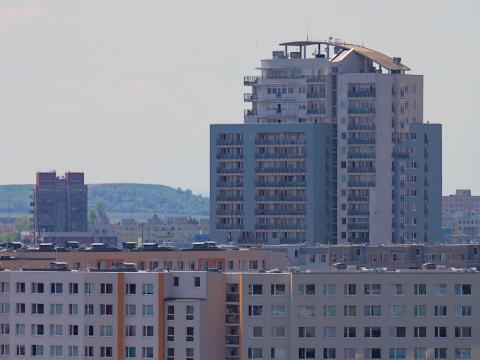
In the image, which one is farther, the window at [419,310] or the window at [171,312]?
the window at [419,310]

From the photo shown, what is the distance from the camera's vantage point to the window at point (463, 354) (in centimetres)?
16088

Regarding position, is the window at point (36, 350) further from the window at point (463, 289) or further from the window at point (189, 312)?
the window at point (463, 289)

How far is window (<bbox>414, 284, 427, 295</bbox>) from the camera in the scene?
162 meters

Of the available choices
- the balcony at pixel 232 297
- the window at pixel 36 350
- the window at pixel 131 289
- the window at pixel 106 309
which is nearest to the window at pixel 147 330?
the window at pixel 131 289

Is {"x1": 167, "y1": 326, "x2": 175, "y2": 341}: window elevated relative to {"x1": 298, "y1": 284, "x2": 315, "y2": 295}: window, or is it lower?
lower

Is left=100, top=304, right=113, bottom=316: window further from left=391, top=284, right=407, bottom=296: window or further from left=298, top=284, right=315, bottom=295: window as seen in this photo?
left=391, top=284, right=407, bottom=296: window

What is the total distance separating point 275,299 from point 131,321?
320 inches

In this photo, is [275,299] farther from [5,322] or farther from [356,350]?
[5,322]

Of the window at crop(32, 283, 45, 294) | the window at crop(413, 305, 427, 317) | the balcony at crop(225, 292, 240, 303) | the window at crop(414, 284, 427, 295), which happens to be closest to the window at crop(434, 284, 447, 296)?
the window at crop(414, 284, 427, 295)

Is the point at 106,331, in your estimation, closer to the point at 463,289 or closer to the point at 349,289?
the point at 349,289

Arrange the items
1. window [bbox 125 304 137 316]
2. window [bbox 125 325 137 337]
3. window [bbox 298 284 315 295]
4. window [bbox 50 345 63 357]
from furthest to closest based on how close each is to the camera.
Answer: window [bbox 50 345 63 357] < window [bbox 125 304 137 316] < window [bbox 125 325 137 337] < window [bbox 298 284 315 295]

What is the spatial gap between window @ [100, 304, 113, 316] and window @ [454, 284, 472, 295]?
19296mm

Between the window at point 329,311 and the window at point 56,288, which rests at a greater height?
the window at point 56,288

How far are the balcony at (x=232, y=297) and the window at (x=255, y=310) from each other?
4.16ft
